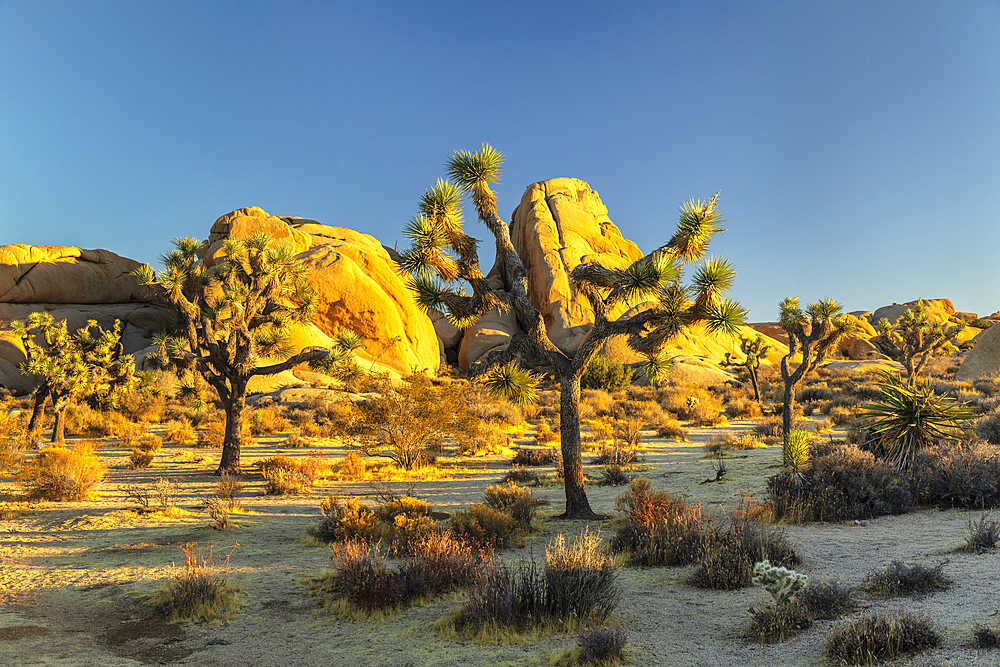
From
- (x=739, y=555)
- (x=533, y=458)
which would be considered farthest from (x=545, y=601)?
(x=533, y=458)

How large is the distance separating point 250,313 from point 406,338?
2727 cm

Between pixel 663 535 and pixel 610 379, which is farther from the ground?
pixel 610 379

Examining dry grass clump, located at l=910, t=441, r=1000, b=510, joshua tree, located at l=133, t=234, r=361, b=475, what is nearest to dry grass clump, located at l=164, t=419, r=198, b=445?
joshua tree, located at l=133, t=234, r=361, b=475

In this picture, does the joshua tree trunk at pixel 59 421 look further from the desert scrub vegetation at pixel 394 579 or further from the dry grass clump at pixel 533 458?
Answer: the desert scrub vegetation at pixel 394 579

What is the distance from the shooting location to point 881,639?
13.8 feet

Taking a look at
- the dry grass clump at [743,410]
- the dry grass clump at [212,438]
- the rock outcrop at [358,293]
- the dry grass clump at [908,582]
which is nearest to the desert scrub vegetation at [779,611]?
the dry grass clump at [908,582]

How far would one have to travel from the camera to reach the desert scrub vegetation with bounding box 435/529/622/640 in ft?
18.1

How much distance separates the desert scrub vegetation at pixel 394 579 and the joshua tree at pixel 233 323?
28.3 feet

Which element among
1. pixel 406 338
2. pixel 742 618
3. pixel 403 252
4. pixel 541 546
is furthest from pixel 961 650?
pixel 406 338

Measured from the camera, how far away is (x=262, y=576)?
7.71 meters

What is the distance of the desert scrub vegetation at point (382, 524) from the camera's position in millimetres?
8594

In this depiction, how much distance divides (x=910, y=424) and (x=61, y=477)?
17.1m

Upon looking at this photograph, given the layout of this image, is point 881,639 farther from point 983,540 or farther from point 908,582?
point 983,540

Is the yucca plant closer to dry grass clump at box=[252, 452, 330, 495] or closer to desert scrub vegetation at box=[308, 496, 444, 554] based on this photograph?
desert scrub vegetation at box=[308, 496, 444, 554]
